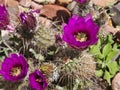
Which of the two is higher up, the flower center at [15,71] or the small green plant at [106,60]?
the flower center at [15,71]

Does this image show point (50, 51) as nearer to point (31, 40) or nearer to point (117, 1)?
point (31, 40)

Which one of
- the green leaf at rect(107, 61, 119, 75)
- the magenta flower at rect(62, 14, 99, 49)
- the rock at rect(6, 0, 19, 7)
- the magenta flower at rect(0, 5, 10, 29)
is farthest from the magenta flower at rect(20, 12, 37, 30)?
the rock at rect(6, 0, 19, 7)

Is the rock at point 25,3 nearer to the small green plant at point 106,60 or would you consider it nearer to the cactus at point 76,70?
the small green plant at point 106,60

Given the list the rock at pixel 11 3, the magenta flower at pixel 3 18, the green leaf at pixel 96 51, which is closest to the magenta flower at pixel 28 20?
the magenta flower at pixel 3 18

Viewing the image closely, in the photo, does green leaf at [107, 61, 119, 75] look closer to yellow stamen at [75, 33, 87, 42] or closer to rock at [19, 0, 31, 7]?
yellow stamen at [75, 33, 87, 42]

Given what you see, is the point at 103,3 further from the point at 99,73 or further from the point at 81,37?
A: the point at 81,37

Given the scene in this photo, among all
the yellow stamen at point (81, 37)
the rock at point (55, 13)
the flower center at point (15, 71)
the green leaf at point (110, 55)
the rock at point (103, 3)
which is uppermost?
the yellow stamen at point (81, 37)

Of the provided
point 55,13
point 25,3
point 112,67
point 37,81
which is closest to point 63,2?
point 55,13
